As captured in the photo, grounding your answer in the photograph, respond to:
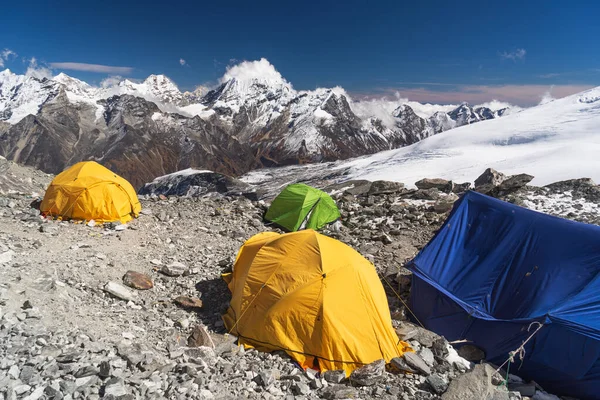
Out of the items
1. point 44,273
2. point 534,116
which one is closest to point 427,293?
point 44,273

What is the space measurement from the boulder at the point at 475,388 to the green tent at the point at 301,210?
1211 cm

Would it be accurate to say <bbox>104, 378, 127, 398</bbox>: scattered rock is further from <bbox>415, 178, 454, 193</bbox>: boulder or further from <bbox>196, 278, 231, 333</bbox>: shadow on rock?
<bbox>415, 178, 454, 193</bbox>: boulder

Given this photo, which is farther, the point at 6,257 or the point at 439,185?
the point at 439,185

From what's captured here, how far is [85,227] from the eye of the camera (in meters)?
14.9

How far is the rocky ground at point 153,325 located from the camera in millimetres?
6055

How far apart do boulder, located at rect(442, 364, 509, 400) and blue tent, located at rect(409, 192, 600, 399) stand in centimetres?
150

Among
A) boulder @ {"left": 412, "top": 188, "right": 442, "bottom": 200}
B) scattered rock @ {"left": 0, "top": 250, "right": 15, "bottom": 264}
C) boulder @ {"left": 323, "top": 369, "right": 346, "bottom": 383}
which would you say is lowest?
boulder @ {"left": 323, "top": 369, "right": 346, "bottom": 383}

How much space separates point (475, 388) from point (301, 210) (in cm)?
1310

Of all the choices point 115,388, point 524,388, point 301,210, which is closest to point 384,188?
point 301,210

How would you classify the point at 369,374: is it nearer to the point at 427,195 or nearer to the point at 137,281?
the point at 137,281

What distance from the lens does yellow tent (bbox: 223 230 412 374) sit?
8.09 m

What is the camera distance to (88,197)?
15594mm

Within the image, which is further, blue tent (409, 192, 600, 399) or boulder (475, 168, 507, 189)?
boulder (475, 168, 507, 189)

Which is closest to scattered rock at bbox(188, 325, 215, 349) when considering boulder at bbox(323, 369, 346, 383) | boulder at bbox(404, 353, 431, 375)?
boulder at bbox(323, 369, 346, 383)
